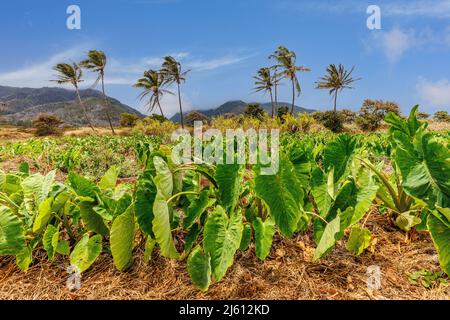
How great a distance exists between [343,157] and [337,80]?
46.6 meters

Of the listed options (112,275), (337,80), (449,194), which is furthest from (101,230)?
(337,80)

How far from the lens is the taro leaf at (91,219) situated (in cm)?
174

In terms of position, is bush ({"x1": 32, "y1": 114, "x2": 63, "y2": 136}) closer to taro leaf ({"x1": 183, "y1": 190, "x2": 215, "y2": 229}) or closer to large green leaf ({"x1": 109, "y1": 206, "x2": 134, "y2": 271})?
large green leaf ({"x1": 109, "y1": 206, "x2": 134, "y2": 271})

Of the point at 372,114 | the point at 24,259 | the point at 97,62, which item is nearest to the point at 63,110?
the point at 97,62

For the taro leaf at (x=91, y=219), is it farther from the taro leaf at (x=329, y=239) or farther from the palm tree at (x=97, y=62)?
the palm tree at (x=97, y=62)

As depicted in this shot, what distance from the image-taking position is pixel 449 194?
5.04 feet

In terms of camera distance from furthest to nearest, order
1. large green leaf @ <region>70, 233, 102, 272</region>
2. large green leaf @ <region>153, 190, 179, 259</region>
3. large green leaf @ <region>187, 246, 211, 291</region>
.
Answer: large green leaf @ <region>70, 233, 102, 272</region>, large green leaf @ <region>187, 246, 211, 291</region>, large green leaf @ <region>153, 190, 179, 259</region>

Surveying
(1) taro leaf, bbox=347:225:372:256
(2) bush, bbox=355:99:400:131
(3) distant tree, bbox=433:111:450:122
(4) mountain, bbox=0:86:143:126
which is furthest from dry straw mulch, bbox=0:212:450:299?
(4) mountain, bbox=0:86:143:126

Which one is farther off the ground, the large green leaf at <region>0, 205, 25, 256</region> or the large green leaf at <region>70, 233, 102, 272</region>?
the large green leaf at <region>0, 205, 25, 256</region>

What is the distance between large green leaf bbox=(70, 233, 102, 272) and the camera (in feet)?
5.53

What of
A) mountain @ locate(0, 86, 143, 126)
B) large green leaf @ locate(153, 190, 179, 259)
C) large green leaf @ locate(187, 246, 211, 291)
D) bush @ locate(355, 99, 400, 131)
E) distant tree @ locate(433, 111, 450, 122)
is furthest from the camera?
mountain @ locate(0, 86, 143, 126)

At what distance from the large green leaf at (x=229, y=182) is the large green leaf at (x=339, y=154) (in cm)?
50

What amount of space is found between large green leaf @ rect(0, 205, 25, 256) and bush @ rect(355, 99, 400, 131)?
110 feet
